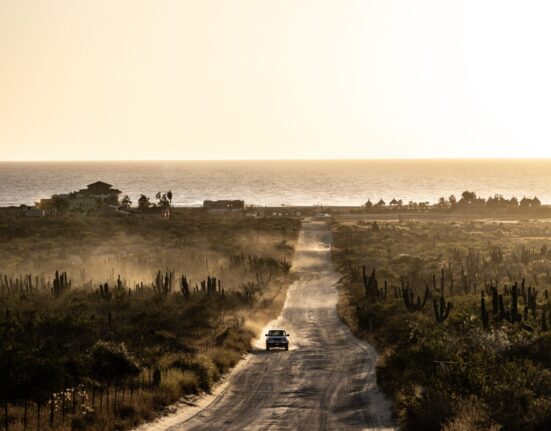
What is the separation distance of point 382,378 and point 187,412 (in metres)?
8.29

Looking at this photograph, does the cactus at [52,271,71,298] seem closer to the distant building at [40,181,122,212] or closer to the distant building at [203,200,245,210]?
the distant building at [40,181,122,212]

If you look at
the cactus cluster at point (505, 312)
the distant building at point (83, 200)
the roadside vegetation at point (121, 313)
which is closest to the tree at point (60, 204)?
the distant building at point (83, 200)

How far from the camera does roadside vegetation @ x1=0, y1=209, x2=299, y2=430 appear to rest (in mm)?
25359

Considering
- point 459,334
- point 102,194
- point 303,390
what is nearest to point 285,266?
point 459,334

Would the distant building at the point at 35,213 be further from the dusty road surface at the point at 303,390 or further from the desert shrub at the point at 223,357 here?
the desert shrub at the point at 223,357

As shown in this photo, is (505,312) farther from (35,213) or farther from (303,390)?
(35,213)

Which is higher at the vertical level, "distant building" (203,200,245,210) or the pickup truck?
"distant building" (203,200,245,210)

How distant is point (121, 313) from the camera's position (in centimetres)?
4506

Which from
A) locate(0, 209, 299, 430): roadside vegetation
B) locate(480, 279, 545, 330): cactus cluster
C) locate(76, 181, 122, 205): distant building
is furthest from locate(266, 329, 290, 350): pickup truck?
locate(76, 181, 122, 205): distant building

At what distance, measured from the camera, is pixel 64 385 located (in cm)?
2633

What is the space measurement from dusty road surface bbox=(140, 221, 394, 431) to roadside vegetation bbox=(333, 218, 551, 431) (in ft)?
3.26

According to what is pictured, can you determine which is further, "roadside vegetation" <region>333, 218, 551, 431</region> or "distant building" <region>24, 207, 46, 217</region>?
"distant building" <region>24, 207, 46, 217</region>

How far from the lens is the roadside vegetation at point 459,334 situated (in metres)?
23.3

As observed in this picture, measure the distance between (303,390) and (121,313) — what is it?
57.9 ft
